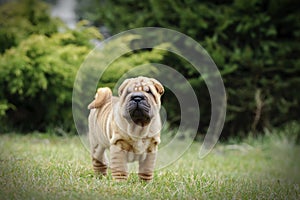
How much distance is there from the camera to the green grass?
3133 mm

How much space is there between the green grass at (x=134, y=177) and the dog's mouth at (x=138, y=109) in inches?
19.6

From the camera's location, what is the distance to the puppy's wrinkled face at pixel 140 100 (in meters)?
3.32

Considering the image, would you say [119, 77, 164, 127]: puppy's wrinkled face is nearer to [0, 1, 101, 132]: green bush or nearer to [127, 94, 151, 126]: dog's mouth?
[127, 94, 151, 126]: dog's mouth

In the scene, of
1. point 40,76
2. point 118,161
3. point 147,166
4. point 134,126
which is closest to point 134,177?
point 147,166

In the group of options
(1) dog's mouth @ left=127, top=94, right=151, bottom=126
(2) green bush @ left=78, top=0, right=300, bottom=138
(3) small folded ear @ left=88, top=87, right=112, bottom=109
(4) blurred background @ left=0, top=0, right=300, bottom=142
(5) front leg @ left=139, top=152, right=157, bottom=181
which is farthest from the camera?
(2) green bush @ left=78, top=0, right=300, bottom=138

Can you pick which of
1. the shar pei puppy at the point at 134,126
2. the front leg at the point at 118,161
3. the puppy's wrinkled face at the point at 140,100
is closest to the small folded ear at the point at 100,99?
the shar pei puppy at the point at 134,126

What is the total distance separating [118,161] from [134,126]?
0.96ft

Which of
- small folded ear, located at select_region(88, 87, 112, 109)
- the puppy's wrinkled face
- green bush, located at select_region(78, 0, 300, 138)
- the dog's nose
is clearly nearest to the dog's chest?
the puppy's wrinkled face

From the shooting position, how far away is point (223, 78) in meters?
7.97

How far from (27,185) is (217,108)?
5314 millimetres

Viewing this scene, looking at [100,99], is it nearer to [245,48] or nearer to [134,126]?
[134,126]

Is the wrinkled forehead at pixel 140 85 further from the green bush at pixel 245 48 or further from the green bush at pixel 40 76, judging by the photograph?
the green bush at pixel 245 48

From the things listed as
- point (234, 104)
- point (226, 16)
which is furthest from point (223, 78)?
point (226, 16)

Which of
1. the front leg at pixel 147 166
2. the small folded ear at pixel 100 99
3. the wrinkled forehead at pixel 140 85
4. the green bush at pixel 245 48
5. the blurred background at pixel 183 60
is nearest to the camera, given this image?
the wrinkled forehead at pixel 140 85
